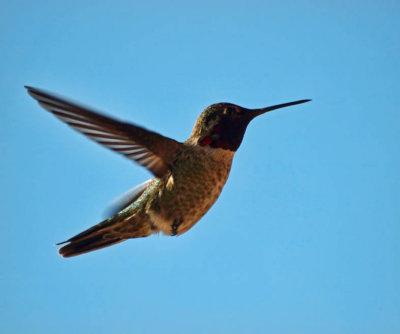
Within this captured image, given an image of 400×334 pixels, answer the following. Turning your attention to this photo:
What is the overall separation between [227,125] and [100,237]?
1.30m

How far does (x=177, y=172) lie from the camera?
355cm

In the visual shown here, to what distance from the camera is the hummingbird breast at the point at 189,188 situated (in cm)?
346

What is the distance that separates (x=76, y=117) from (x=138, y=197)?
1486mm

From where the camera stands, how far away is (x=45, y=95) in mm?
2592

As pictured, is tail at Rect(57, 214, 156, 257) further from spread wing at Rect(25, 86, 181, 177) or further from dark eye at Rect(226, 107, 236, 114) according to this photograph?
dark eye at Rect(226, 107, 236, 114)

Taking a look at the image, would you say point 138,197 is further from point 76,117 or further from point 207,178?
point 76,117

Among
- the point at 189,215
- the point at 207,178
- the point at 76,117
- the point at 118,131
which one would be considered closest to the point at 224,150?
the point at 207,178

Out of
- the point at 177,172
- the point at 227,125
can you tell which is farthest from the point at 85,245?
the point at 227,125

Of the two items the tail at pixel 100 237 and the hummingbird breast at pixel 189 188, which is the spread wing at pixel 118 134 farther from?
the tail at pixel 100 237

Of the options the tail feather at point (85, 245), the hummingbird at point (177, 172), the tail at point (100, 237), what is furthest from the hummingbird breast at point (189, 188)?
the tail feather at point (85, 245)

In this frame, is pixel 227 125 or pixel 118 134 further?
pixel 227 125

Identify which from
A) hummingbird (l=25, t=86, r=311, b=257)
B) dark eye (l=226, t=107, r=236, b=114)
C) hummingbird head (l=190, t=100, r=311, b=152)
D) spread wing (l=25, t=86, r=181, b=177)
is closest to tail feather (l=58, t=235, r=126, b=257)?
hummingbird (l=25, t=86, r=311, b=257)

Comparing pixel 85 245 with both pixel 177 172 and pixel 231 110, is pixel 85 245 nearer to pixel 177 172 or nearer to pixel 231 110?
pixel 177 172

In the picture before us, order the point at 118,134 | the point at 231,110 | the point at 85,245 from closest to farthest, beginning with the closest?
1. the point at 118,134
2. the point at 231,110
3. the point at 85,245
